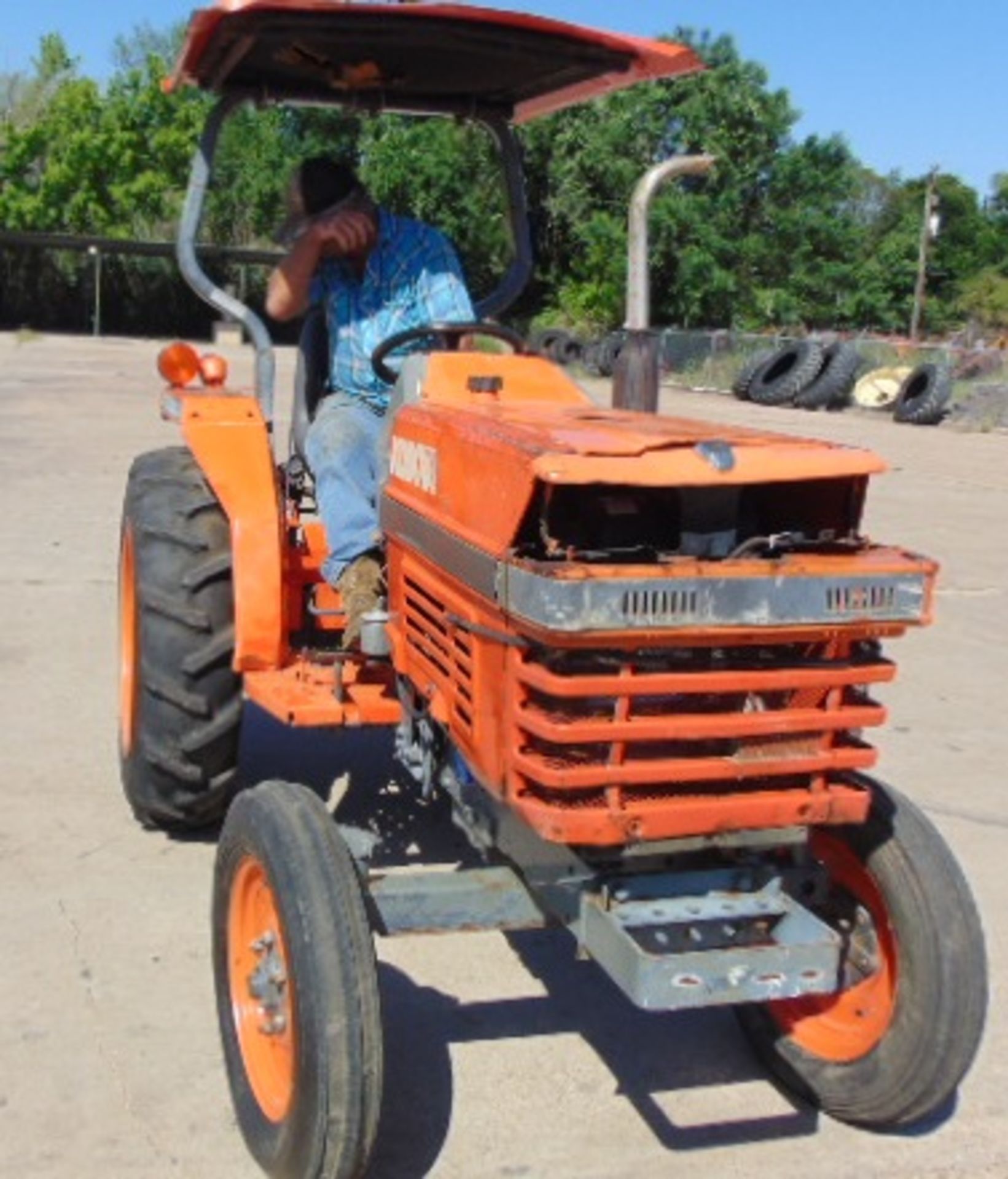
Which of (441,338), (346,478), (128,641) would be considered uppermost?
(441,338)

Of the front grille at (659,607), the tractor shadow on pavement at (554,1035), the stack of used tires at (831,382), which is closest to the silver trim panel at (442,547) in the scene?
the front grille at (659,607)

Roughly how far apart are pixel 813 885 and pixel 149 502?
2189 mm

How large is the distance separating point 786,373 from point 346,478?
74.4ft

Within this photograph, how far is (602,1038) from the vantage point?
370 cm

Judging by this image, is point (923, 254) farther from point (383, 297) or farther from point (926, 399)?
point (383, 297)

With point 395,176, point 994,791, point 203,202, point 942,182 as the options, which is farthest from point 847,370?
point 942,182

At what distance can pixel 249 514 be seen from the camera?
13.5ft

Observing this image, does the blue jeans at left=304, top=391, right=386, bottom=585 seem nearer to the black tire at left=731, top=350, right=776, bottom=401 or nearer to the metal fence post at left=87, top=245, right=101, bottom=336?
the black tire at left=731, top=350, right=776, bottom=401

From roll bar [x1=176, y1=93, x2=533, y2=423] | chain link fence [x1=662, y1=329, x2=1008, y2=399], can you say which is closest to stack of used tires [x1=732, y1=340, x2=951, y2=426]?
chain link fence [x1=662, y1=329, x2=1008, y2=399]

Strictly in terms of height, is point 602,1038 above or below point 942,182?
below

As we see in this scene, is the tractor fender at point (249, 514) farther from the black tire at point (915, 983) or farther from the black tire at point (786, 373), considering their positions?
the black tire at point (786, 373)

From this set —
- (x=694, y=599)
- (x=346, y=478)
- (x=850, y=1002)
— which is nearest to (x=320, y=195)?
(x=346, y=478)

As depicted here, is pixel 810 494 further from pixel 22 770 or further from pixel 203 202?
pixel 22 770

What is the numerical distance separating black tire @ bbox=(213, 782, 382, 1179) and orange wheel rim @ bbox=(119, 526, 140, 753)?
146 cm
